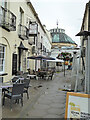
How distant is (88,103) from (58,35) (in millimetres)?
51333

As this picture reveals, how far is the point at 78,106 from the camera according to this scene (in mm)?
3111

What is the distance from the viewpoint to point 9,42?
32.9ft

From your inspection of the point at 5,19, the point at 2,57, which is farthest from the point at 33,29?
the point at 2,57

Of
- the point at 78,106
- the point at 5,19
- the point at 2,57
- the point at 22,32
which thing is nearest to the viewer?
the point at 78,106

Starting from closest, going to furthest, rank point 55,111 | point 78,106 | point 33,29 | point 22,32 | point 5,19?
point 78,106
point 55,111
point 5,19
point 22,32
point 33,29

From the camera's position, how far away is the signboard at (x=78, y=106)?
9.94 ft

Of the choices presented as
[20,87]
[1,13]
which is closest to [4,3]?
[1,13]

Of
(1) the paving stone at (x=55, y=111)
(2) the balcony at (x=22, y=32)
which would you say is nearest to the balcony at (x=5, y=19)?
(2) the balcony at (x=22, y=32)

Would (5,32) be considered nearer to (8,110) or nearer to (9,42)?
(9,42)

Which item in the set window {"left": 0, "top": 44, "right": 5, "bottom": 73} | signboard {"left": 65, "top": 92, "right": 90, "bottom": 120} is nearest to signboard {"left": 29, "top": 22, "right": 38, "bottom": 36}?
window {"left": 0, "top": 44, "right": 5, "bottom": 73}

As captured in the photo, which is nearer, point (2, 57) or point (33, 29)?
point (2, 57)

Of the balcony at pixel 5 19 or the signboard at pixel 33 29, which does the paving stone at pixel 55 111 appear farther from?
the signboard at pixel 33 29

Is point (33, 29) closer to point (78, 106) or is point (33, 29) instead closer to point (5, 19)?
point (5, 19)

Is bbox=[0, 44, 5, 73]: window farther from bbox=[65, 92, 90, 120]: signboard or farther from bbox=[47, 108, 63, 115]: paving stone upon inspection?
bbox=[65, 92, 90, 120]: signboard
